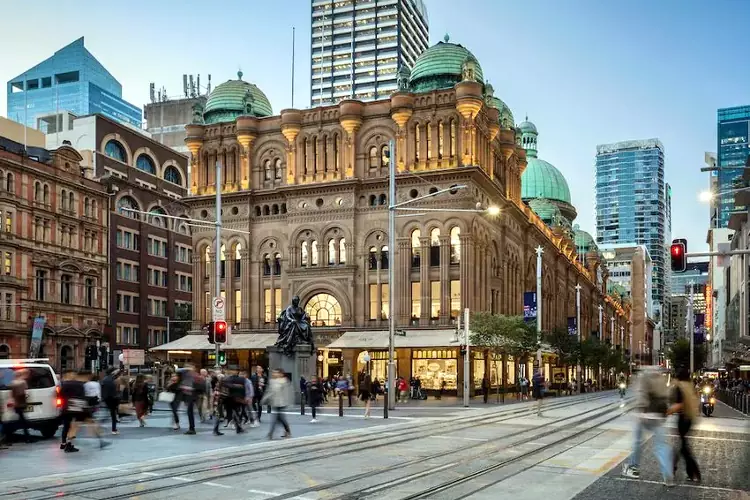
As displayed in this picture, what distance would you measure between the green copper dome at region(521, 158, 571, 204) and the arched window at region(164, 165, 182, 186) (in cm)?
4418

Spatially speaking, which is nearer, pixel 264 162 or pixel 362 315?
pixel 362 315

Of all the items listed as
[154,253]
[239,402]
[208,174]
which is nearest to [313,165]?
[208,174]

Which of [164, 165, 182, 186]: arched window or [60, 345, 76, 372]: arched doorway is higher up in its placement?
[164, 165, 182, 186]: arched window

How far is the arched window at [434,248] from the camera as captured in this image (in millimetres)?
59438

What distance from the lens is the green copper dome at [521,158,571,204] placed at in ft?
368

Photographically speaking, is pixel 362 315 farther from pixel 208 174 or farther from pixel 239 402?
pixel 239 402

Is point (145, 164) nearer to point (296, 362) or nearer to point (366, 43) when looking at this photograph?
point (296, 362)

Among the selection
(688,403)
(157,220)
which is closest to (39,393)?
(688,403)

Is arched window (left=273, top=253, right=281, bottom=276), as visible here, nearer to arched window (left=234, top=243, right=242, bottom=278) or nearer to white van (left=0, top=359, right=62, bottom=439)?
arched window (left=234, top=243, right=242, bottom=278)

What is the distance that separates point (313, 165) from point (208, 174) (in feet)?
33.4

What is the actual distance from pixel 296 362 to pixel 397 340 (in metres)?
20.6

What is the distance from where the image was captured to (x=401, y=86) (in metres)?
61.9

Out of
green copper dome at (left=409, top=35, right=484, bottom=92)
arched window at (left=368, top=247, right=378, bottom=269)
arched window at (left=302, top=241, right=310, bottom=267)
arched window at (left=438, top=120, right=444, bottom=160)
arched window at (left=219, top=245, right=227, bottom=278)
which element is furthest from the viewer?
arched window at (left=219, top=245, right=227, bottom=278)

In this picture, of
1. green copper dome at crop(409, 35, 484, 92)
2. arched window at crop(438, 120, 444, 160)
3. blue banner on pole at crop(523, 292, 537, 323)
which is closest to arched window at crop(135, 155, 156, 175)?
green copper dome at crop(409, 35, 484, 92)
